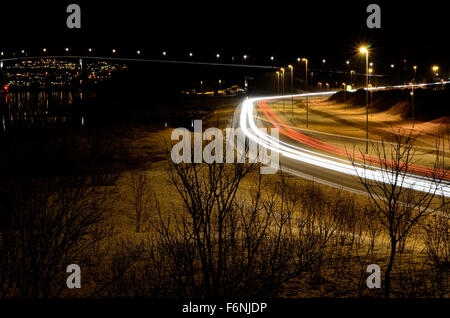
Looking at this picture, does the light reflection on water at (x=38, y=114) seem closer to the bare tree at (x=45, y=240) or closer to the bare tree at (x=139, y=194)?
the bare tree at (x=139, y=194)

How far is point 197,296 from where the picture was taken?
8.27m

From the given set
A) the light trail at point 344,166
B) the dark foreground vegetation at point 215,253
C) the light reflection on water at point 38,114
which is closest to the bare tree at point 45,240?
the dark foreground vegetation at point 215,253

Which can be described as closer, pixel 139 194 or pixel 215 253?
pixel 215 253

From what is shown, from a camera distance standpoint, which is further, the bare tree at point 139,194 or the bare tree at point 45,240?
the bare tree at point 139,194

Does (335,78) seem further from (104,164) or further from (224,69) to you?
(104,164)

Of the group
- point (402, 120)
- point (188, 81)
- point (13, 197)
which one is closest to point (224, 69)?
point (188, 81)

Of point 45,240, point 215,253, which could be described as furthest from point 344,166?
point 45,240

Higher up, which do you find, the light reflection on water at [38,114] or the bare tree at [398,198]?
the light reflection on water at [38,114]

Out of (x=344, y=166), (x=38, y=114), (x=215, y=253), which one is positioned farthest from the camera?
(x=38, y=114)
